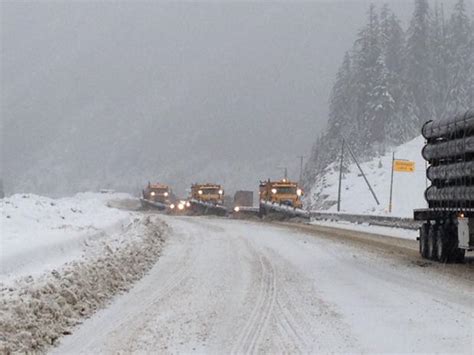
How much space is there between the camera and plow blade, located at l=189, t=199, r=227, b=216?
5050 cm

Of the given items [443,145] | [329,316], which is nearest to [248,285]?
[329,316]

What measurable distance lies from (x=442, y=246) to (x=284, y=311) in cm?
749

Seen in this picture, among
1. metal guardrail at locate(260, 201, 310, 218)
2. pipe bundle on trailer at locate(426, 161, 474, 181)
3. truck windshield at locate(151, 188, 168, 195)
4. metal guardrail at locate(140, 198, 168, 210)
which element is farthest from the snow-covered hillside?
pipe bundle on trailer at locate(426, 161, 474, 181)

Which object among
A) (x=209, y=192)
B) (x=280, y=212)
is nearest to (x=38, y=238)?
(x=280, y=212)

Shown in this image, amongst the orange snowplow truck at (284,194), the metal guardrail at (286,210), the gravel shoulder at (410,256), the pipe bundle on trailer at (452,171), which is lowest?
the gravel shoulder at (410,256)

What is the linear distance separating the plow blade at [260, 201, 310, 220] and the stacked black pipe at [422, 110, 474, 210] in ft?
75.0

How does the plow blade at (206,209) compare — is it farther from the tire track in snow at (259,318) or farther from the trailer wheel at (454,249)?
the tire track in snow at (259,318)

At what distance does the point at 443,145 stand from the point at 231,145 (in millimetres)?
182272

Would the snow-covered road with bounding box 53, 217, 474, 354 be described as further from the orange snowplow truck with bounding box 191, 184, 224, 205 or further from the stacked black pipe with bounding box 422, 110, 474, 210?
the orange snowplow truck with bounding box 191, 184, 224, 205

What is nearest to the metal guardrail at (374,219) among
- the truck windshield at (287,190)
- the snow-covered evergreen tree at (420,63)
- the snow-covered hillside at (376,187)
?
the truck windshield at (287,190)

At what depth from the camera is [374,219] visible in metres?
36.1

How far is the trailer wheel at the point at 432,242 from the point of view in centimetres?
1532

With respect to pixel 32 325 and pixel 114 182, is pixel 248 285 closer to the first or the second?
pixel 32 325

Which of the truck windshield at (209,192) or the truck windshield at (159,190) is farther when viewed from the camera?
the truck windshield at (159,190)
